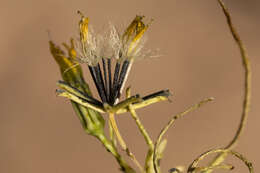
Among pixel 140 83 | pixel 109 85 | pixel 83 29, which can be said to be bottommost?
pixel 140 83

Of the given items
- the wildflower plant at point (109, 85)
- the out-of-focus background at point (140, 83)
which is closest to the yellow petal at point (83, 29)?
the wildflower plant at point (109, 85)

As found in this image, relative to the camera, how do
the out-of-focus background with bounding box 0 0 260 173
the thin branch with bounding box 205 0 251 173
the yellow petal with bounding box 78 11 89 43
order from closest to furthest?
the thin branch with bounding box 205 0 251 173, the yellow petal with bounding box 78 11 89 43, the out-of-focus background with bounding box 0 0 260 173

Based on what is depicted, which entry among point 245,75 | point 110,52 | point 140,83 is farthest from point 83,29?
point 140,83

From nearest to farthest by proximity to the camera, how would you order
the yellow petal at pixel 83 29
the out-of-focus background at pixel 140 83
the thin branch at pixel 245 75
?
the thin branch at pixel 245 75 < the yellow petal at pixel 83 29 < the out-of-focus background at pixel 140 83

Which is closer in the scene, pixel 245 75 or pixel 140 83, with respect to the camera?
pixel 245 75

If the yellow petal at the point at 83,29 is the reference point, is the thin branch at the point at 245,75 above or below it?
below

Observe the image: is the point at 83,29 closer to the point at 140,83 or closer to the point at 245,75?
the point at 245,75

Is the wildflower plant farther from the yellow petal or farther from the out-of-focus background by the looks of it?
the out-of-focus background

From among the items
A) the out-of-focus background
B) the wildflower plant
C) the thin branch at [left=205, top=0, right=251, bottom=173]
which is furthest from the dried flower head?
the out-of-focus background

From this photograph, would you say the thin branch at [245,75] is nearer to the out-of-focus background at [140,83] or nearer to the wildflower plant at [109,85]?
the wildflower plant at [109,85]

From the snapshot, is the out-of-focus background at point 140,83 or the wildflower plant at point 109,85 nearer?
the wildflower plant at point 109,85
